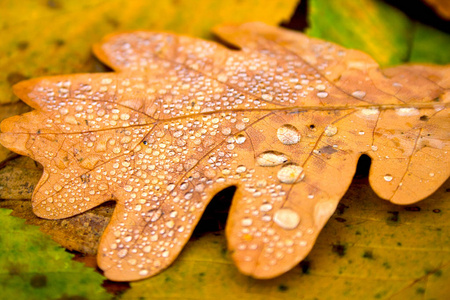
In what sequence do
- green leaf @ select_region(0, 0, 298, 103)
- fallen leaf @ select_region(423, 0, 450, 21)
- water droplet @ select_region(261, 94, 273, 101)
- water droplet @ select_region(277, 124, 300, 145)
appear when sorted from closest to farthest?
water droplet @ select_region(277, 124, 300, 145) → water droplet @ select_region(261, 94, 273, 101) → green leaf @ select_region(0, 0, 298, 103) → fallen leaf @ select_region(423, 0, 450, 21)

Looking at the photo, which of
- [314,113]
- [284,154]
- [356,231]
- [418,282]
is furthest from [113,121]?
[418,282]

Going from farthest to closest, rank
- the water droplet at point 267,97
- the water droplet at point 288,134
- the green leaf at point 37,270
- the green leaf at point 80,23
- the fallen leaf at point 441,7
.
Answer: the fallen leaf at point 441,7
the green leaf at point 80,23
the water droplet at point 267,97
the water droplet at point 288,134
the green leaf at point 37,270

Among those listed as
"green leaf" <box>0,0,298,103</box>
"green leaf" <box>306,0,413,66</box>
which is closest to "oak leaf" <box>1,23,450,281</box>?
"green leaf" <box>0,0,298,103</box>

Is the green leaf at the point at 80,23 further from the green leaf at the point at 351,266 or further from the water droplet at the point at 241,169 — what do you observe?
the green leaf at the point at 351,266

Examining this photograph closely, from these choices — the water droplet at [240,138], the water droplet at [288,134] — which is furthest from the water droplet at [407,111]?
the water droplet at [240,138]

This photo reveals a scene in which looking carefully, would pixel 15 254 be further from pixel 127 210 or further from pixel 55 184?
pixel 127 210

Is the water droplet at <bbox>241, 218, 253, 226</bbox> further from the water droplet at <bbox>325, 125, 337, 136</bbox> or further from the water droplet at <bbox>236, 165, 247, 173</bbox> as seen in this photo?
the water droplet at <bbox>325, 125, 337, 136</bbox>

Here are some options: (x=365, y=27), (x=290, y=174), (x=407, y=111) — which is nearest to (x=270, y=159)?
(x=290, y=174)

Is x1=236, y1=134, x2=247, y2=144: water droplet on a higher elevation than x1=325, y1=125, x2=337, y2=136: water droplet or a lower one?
higher

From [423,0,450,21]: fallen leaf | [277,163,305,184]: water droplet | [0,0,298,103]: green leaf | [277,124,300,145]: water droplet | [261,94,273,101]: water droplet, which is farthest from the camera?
[423,0,450,21]: fallen leaf
